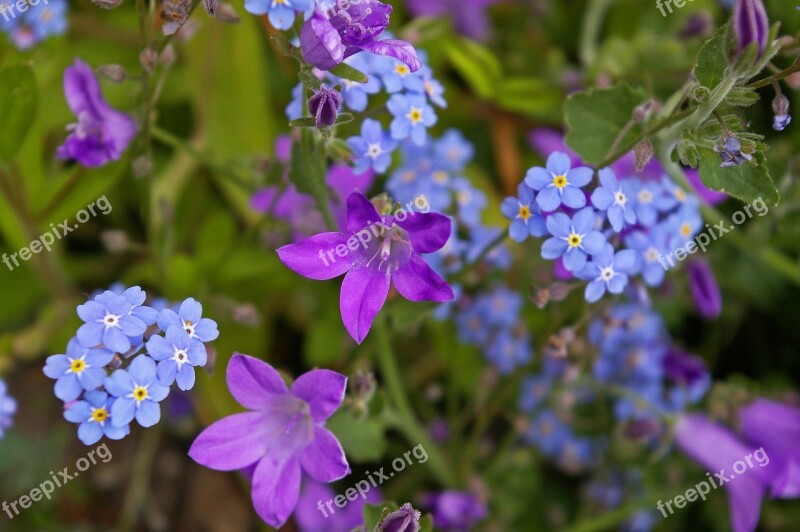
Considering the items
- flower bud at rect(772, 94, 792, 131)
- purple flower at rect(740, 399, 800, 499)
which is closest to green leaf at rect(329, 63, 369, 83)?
flower bud at rect(772, 94, 792, 131)

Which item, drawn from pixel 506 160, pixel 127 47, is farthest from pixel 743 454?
pixel 127 47

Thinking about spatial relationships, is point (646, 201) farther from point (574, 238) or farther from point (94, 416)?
point (94, 416)

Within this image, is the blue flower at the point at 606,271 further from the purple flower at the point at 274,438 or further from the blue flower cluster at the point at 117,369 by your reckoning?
the blue flower cluster at the point at 117,369

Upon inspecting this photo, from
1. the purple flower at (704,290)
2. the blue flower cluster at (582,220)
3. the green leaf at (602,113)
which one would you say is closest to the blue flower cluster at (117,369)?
the blue flower cluster at (582,220)

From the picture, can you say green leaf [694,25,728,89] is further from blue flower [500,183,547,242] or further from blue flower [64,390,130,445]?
blue flower [64,390,130,445]

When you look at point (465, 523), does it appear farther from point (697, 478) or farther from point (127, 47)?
point (127, 47)

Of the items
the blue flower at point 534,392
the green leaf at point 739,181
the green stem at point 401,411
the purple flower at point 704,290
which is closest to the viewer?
the green leaf at point 739,181
